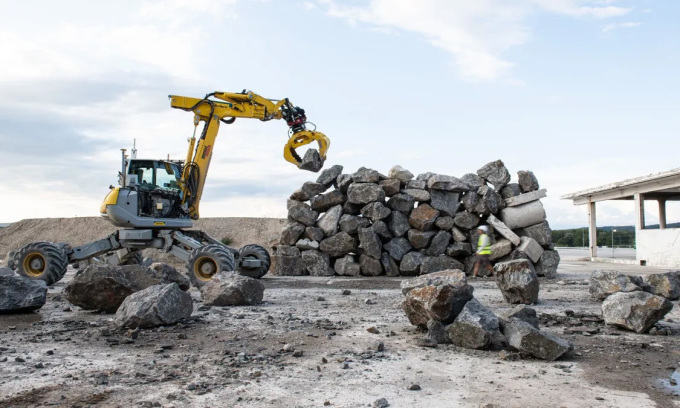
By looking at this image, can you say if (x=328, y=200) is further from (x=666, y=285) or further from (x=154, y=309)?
(x=154, y=309)

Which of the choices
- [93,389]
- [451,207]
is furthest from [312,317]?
[451,207]

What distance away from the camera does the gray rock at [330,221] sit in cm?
1586

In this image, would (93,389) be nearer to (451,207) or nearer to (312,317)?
(312,317)

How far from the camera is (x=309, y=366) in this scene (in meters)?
5.14

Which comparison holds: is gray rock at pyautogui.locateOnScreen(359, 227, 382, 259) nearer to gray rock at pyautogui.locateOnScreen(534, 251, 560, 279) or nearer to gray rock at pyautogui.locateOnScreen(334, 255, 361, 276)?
gray rock at pyautogui.locateOnScreen(334, 255, 361, 276)

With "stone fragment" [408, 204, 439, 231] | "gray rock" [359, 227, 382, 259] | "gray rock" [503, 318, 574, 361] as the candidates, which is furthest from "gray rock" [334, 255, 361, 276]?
"gray rock" [503, 318, 574, 361]

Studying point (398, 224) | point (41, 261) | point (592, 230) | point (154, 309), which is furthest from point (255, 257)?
point (592, 230)

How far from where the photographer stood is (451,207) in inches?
613

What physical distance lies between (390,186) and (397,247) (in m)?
1.71

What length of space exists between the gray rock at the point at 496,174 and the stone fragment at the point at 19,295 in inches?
448

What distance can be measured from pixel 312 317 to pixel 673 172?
14.6 meters

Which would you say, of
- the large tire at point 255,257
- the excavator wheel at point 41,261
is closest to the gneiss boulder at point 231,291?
the large tire at point 255,257

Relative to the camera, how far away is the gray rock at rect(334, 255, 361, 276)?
51.1 ft

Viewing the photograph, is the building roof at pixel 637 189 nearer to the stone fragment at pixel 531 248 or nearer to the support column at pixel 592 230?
the support column at pixel 592 230
